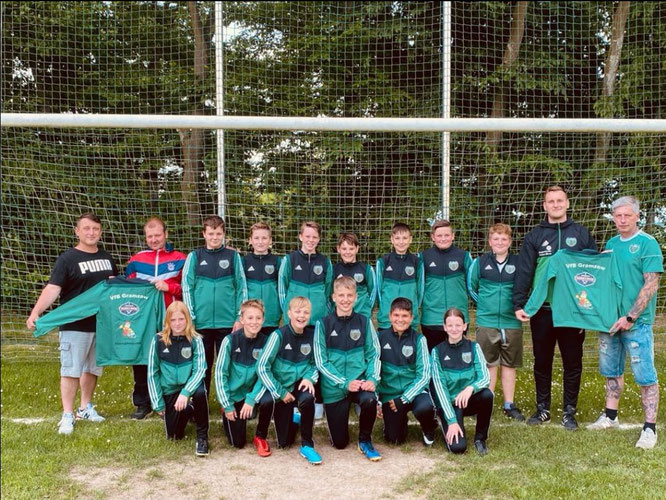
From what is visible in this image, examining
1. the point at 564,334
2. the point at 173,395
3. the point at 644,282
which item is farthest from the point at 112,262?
the point at 644,282

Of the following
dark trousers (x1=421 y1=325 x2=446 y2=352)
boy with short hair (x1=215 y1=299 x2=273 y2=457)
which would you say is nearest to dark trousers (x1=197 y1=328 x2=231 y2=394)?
boy with short hair (x1=215 y1=299 x2=273 y2=457)

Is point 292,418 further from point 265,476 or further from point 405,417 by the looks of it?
point 405,417

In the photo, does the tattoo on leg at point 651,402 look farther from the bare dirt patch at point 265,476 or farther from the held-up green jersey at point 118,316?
the held-up green jersey at point 118,316

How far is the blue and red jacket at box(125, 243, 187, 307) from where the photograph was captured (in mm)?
4453

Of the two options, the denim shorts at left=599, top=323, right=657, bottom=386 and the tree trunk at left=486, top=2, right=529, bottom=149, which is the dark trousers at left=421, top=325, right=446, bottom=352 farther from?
the tree trunk at left=486, top=2, right=529, bottom=149

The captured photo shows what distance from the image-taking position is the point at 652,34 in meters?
8.50

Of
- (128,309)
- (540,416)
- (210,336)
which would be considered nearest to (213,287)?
(210,336)

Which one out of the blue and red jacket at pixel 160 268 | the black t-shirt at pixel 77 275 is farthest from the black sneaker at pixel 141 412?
the blue and red jacket at pixel 160 268

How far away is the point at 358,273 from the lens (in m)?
4.46

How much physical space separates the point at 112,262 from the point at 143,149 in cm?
306

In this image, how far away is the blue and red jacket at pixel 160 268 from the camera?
4453mm

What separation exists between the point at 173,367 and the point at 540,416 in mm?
2723

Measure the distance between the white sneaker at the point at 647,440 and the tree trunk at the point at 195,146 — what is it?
4577 millimetres

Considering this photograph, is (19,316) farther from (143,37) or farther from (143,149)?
(143,37)
